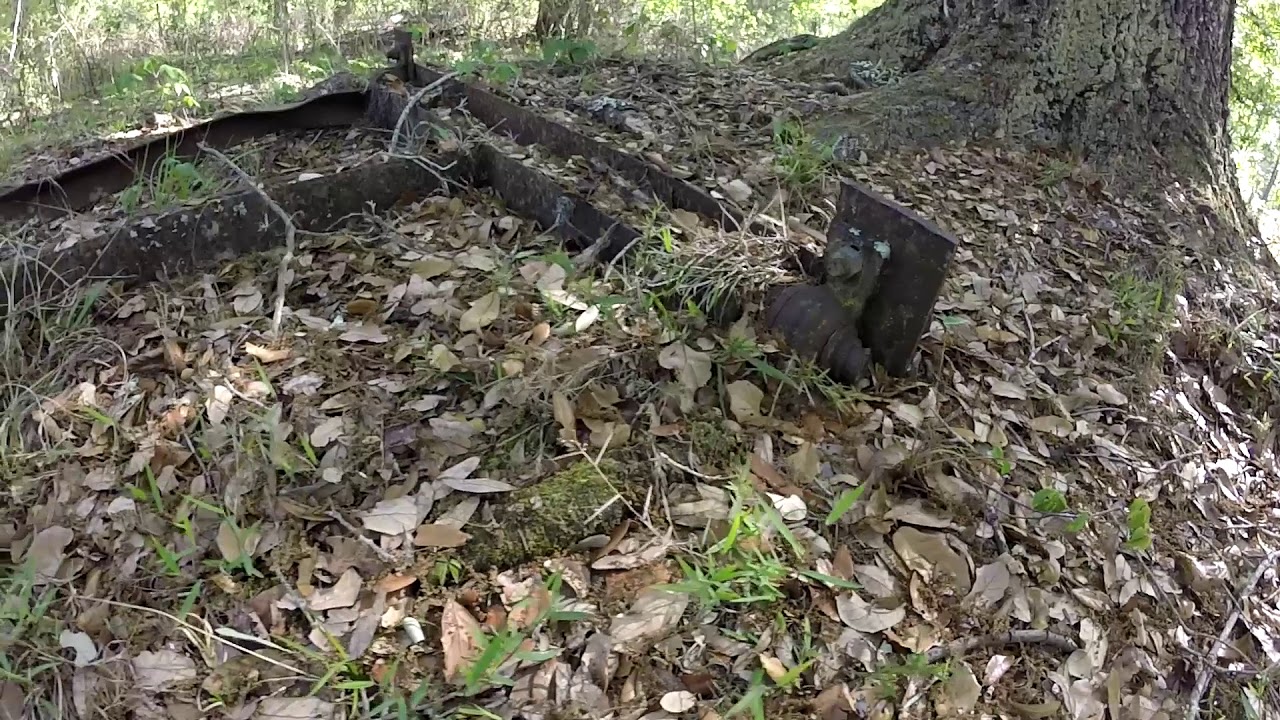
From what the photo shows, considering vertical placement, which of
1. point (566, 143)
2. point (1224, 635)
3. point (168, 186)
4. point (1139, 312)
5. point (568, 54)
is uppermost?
point (568, 54)

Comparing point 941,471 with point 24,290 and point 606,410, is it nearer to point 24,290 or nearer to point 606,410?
point 606,410

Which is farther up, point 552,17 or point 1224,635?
point 552,17

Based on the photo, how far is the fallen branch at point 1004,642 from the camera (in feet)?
5.00

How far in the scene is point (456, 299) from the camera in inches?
83.3

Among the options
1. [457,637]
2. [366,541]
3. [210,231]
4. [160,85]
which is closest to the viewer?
[457,637]

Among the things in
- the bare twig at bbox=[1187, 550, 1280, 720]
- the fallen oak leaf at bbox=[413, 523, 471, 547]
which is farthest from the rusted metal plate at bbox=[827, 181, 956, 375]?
the fallen oak leaf at bbox=[413, 523, 471, 547]

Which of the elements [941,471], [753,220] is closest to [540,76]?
[753,220]

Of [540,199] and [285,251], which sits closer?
[285,251]

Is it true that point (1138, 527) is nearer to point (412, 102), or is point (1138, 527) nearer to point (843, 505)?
point (843, 505)

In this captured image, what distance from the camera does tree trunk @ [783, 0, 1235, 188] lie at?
3141 millimetres

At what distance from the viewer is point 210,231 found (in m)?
2.27

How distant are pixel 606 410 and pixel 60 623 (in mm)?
1036

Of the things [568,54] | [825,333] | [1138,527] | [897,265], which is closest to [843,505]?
[825,333]

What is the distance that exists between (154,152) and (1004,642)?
2.71 m
